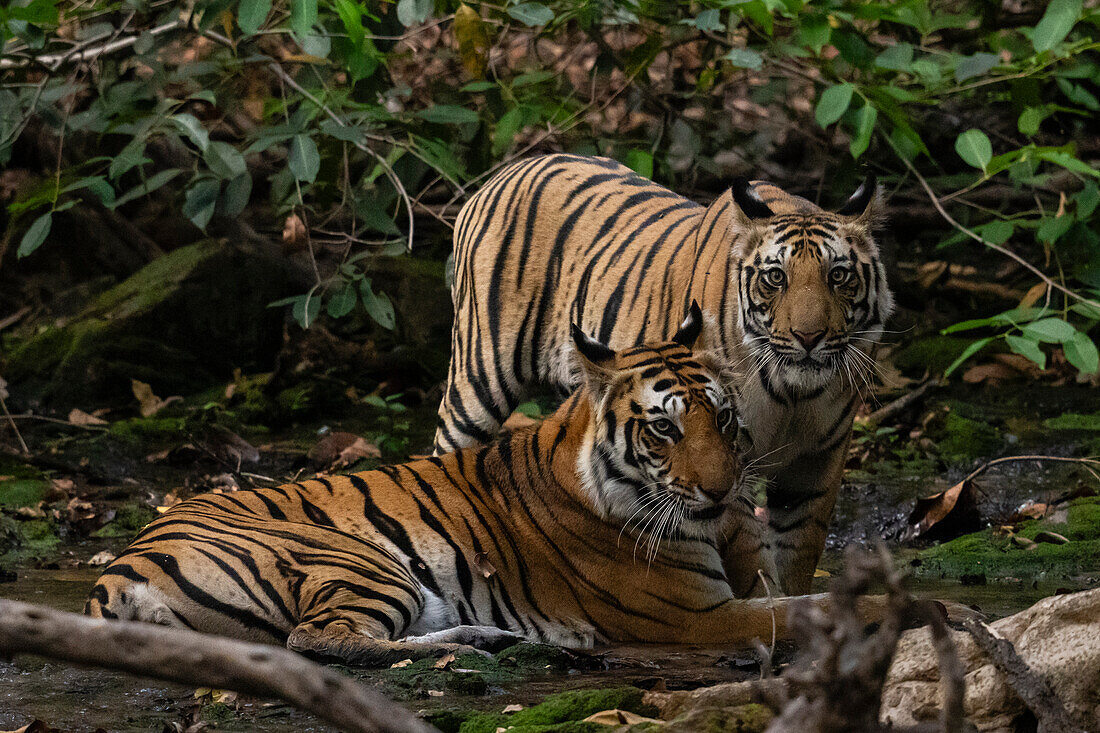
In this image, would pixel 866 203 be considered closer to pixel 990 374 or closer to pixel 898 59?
pixel 898 59

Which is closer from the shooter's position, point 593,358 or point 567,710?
point 567,710

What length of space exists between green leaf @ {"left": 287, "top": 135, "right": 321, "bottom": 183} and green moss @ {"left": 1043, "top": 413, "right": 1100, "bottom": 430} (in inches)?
158

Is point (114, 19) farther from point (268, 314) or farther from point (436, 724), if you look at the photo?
point (436, 724)

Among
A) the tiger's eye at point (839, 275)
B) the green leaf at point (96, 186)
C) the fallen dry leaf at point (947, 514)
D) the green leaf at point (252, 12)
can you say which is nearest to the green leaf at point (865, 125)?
the fallen dry leaf at point (947, 514)

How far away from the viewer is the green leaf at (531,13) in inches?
218

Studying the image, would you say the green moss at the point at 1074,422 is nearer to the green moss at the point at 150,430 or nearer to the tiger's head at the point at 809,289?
the tiger's head at the point at 809,289

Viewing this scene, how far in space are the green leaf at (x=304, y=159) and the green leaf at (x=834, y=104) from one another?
2.25 meters

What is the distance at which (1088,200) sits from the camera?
636 centimetres

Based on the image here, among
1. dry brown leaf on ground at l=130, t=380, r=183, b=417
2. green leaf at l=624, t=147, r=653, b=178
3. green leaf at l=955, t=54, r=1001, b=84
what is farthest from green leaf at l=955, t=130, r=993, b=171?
dry brown leaf on ground at l=130, t=380, r=183, b=417

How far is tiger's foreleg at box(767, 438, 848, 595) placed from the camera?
13.9ft

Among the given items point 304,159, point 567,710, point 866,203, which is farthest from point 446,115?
point 567,710

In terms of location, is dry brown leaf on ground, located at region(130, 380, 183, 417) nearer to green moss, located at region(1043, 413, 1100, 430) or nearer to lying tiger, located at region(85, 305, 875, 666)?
lying tiger, located at region(85, 305, 875, 666)

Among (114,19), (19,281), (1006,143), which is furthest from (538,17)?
(19,281)

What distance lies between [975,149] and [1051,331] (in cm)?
91
